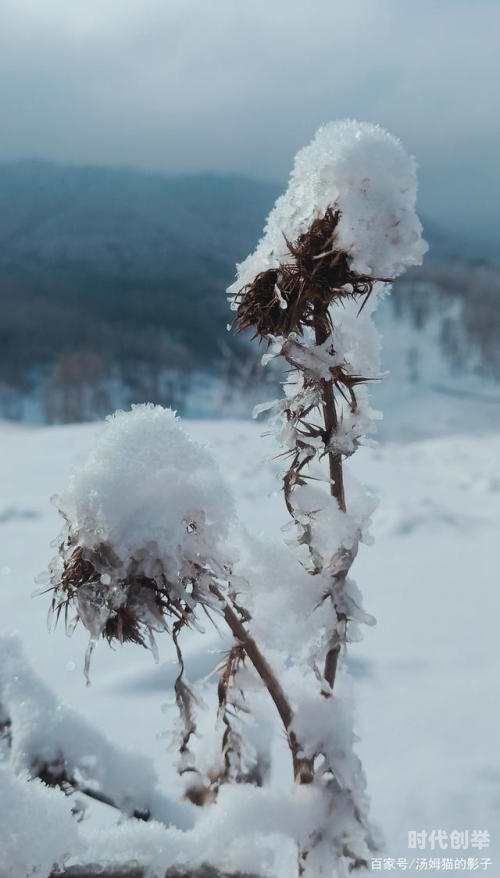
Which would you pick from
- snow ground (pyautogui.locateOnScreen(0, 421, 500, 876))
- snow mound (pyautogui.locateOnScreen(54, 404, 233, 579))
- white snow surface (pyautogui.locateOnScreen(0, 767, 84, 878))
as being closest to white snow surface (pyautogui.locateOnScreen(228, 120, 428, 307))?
snow mound (pyautogui.locateOnScreen(54, 404, 233, 579))

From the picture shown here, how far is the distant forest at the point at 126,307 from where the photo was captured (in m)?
63.8

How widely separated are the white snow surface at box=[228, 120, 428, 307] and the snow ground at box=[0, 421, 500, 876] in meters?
0.41

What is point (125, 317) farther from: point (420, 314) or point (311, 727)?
point (311, 727)

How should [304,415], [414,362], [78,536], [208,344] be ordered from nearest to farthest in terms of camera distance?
[78,536]
[304,415]
[414,362]
[208,344]

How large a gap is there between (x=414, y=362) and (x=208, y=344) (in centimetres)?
2304

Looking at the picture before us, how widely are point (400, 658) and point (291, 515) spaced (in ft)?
5.86

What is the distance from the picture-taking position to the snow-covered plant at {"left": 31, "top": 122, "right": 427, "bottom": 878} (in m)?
0.85

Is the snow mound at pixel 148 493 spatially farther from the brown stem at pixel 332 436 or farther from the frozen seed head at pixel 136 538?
the brown stem at pixel 332 436

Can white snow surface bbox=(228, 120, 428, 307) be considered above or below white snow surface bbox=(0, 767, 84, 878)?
above

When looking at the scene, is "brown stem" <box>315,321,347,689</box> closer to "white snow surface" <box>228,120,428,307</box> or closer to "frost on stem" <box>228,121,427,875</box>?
"frost on stem" <box>228,121,427,875</box>

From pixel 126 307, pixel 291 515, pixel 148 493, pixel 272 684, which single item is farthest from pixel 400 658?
pixel 126 307

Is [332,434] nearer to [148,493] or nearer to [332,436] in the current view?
[332,436]

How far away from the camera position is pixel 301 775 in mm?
1193

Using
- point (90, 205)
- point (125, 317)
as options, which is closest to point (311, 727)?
point (125, 317)
